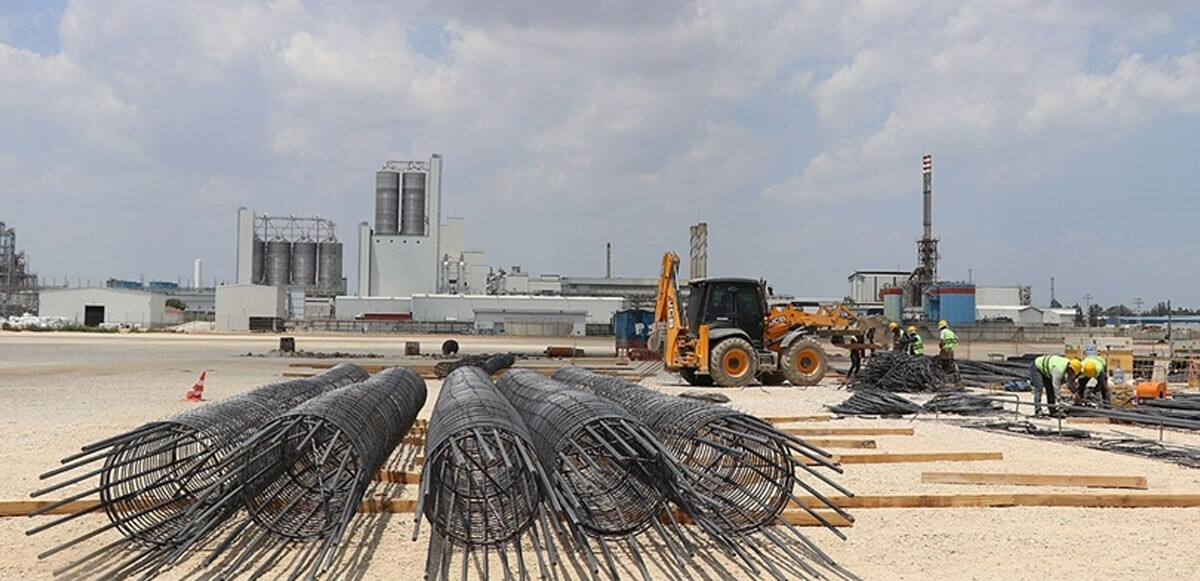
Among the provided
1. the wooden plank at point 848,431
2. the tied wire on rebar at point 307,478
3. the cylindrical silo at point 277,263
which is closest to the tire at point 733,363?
the wooden plank at point 848,431

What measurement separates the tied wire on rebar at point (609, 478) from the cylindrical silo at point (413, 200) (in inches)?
2899

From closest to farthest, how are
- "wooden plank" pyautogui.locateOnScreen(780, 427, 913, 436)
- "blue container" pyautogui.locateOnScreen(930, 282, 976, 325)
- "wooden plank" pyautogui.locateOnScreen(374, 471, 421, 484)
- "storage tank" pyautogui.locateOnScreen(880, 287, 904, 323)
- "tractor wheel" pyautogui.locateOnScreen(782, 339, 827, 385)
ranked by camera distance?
1. "wooden plank" pyautogui.locateOnScreen(374, 471, 421, 484)
2. "wooden plank" pyautogui.locateOnScreen(780, 427, 913, 436)
3. "tractor wheel" pyautogui.locateOnScreen(782, 339, 827, 385)
4. "blue container" pyautogui.locateOnScreen(930, 282, 976, 325)
5. "storage tank" pyautogui.locateOnScreen(880, 287, 904, 323)

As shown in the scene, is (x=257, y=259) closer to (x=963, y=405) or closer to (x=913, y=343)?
(x=913, y=343)

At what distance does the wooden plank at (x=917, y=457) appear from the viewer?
427 inches

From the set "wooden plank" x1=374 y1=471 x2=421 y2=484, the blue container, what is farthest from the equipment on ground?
the blue container

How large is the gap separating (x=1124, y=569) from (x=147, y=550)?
680cm

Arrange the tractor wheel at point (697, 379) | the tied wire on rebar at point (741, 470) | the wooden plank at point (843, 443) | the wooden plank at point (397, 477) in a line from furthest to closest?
1. the tractor wheel at point (697, 379)
2. the wooden plank at point (843, 443)
3. the wooden plank at point (397, 477)
4. the tied wire on rebar at point (741, 470)

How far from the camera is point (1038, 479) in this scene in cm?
949

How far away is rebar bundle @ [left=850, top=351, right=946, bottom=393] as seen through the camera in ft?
68.2

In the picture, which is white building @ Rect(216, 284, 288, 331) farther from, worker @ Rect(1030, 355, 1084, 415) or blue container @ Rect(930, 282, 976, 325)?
worker @ Rect(1030, 355, 1084, 415)

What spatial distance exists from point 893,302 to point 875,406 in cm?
6754

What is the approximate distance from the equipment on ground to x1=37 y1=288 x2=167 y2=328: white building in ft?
224

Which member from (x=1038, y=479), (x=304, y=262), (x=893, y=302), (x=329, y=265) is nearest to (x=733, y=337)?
(x=1038, y=479)

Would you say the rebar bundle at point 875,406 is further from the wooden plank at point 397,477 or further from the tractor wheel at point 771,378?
the wooden plank at point 397,477
